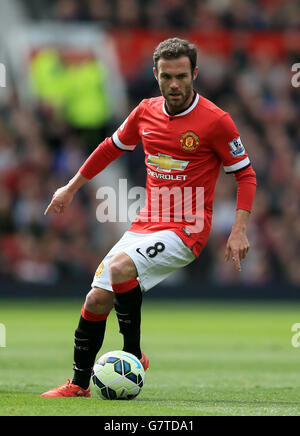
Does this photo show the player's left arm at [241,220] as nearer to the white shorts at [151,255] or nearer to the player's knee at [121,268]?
the white shorts at [151,255]

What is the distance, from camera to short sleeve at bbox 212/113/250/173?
20.8ft

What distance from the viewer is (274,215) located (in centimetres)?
1792

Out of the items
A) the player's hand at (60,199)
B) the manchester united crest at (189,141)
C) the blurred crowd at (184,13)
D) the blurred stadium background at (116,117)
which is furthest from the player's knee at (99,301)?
the blurred crowd at (184,13)

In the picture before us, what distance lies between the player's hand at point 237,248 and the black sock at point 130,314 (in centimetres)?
68

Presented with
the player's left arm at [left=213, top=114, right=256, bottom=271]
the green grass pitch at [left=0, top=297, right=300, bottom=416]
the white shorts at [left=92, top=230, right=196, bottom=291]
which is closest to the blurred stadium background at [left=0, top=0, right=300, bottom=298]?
the green grass pitch at [left=0, top=297, right=300, bottom=416]

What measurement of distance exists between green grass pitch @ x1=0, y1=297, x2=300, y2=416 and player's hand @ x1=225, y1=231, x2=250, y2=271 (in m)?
0.95

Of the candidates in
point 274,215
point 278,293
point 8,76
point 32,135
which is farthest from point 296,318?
point 8,76

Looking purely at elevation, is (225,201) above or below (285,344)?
above

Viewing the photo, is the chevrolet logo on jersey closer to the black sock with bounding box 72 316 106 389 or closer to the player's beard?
the player's beard

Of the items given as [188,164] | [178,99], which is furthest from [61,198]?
[178,99]

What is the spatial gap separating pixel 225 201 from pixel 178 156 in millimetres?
11130

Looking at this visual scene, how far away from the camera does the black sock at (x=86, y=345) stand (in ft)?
21.3

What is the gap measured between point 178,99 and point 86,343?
186cm
